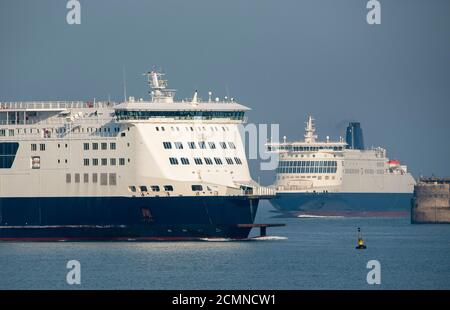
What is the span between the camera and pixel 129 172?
79312 mm

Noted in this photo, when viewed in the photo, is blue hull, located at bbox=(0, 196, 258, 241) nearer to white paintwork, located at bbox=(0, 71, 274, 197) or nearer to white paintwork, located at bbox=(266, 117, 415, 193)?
white paintwork, located at bbox=(0, 71, 274, 197)

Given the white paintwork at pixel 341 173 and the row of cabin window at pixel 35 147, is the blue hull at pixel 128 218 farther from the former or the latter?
the white paintwork at pixel 341 173

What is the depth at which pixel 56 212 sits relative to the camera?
80625 mm

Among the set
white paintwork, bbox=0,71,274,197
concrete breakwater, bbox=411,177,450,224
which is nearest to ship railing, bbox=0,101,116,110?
white paintwork, bbox=0,71,274,197

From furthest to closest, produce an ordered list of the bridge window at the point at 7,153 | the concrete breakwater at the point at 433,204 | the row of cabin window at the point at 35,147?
the concrete breakwater at the point at 433,204, the bridge window at the point at 7,153, the row of cabin window at the point at 35,147

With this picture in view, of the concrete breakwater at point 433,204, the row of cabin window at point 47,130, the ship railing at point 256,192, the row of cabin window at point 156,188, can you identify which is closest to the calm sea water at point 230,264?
the ship railing at point 256,192

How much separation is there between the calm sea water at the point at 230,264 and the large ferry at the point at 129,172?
1.42m

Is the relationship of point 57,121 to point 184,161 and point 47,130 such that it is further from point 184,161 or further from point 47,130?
point 184,161

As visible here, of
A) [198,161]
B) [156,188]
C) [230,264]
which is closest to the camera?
[230,264]

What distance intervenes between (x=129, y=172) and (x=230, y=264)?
13.2 m

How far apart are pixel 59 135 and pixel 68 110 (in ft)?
5.17

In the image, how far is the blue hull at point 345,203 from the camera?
14125 cm

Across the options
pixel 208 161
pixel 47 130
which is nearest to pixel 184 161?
pixel 208 161
